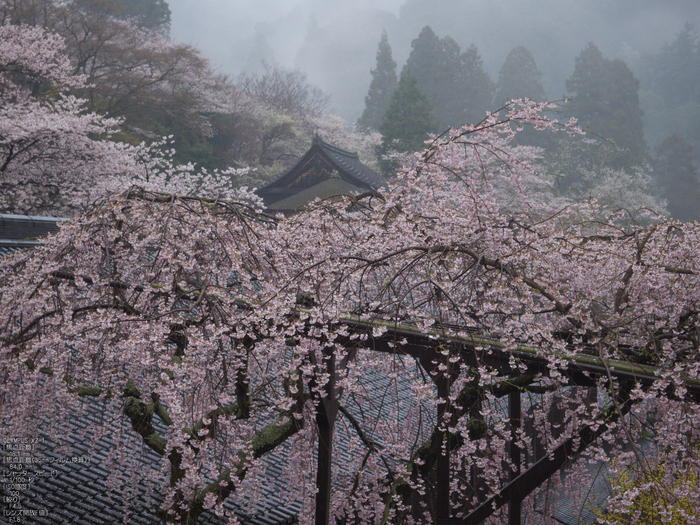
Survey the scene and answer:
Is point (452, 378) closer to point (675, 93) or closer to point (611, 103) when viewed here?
point (611, 103)

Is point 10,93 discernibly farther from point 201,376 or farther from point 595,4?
point 595,4

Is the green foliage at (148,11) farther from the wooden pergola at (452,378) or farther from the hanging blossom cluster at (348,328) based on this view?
the wooden pergola at (452,378)

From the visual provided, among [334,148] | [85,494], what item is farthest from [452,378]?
[334,148]

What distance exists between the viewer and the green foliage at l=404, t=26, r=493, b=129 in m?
35.8

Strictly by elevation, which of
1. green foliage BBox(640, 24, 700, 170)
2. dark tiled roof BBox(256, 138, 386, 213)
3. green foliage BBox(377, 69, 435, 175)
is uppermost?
green foliage BBox(640, 24, 700, 170)

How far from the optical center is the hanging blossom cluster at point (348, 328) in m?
2.83

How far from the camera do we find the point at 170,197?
3.75 meters

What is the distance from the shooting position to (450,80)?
3638cm

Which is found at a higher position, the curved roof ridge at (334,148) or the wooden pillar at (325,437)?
the curved roof ridge at (334,148)

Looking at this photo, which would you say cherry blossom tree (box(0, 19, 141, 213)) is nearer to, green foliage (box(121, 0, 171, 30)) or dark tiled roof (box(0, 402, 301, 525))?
dark tiled roof (box(0, 402, 301, 525))

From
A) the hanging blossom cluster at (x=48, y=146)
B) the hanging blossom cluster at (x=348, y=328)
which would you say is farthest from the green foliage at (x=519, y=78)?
the hanging blossom cluster at (x=348, y=328)

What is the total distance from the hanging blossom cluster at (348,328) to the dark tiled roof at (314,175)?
14677 millimetres

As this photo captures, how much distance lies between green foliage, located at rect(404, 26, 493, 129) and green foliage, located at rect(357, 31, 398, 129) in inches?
78.2

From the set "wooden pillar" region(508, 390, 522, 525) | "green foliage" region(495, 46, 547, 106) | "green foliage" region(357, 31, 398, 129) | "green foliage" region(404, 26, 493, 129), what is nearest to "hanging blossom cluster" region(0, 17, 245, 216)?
"wooden pillar" region(508, 390, 522, 525)
